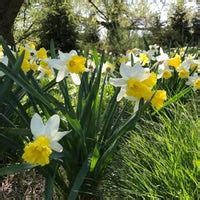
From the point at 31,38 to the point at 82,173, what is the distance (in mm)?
21292

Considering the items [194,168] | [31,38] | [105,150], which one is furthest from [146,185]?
[31,38]

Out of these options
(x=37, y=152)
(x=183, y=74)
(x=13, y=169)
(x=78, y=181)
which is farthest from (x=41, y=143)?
(x=183, y=74)

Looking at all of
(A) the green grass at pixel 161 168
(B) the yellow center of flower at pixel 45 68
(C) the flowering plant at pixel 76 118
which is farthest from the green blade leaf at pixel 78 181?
(B) the yellow center of flower at pixel 45 68

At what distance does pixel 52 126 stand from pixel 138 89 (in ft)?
1.23

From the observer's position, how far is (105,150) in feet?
6.43

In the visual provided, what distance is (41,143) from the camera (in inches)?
55.2

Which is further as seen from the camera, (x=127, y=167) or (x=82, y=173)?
(x=127, y=167)

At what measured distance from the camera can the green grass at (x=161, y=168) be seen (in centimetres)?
167

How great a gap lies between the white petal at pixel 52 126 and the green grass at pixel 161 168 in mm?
420

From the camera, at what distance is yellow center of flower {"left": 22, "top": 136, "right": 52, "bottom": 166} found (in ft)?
4.56

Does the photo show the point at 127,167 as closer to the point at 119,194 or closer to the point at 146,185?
the point at 119,194

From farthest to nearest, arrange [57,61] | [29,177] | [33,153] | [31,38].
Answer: [31,38] < [29,177] < [57,61] < [33,153]

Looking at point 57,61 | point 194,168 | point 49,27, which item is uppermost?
point 49,27

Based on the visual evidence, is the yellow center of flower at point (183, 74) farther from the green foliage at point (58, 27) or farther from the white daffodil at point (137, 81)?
the green foliage at point (58, 27)
